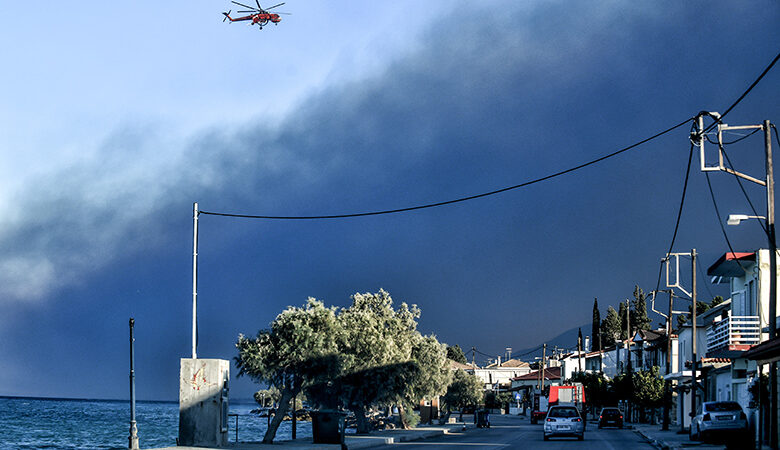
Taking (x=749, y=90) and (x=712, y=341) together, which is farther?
(x=712, y=341)

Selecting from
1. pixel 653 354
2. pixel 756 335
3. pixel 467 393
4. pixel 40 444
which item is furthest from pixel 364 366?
pixel 653 354

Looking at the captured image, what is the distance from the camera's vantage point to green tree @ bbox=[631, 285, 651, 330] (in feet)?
438

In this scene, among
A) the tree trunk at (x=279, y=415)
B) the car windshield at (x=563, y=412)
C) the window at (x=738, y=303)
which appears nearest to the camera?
the tree trunk at (x=279, y=415)

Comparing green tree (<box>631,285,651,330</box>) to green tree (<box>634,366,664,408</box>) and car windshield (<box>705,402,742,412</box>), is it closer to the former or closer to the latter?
green tree (<box>634,366,664,408</box>)

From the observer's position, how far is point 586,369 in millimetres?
132250

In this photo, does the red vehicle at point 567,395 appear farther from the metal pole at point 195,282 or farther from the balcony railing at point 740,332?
the metal pole at point 195,282

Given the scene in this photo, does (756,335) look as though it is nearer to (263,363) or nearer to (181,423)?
(263,363)

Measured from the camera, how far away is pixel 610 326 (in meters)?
142

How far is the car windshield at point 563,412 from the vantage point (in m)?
42.8

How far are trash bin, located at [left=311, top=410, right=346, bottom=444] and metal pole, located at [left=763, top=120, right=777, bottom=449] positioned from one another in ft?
47.6

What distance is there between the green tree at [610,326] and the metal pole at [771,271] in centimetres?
11338

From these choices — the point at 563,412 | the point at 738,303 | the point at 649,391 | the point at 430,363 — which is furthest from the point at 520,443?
the point at 649,391

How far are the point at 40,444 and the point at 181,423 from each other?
1938 inches

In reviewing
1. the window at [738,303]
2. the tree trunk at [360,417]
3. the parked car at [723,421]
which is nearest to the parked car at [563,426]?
the parked car at [723,421]
